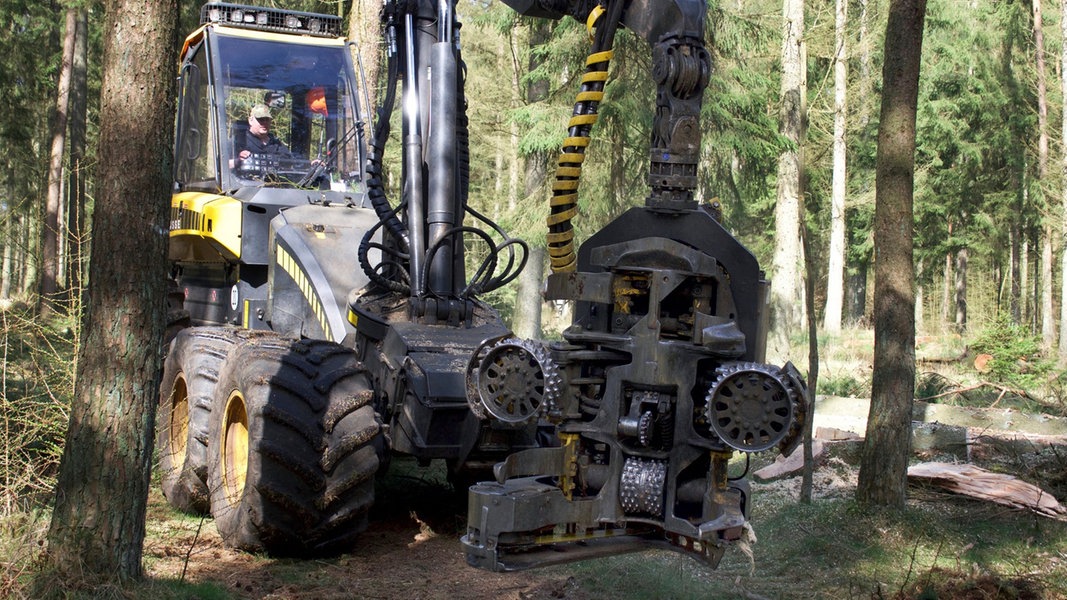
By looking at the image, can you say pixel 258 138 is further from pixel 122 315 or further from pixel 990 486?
pixel 990 486

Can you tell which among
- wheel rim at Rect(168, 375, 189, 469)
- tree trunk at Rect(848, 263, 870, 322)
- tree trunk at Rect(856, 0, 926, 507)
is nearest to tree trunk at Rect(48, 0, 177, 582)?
wheel rim at Rect(168, 375, 189, 469)

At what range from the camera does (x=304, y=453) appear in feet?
21.9

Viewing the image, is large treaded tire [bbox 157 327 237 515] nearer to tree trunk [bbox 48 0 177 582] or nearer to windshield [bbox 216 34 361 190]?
windshield [bbox 216 34 361 190]

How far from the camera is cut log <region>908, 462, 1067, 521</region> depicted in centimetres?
870

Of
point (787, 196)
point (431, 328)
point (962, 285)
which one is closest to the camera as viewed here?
point (431, 328)

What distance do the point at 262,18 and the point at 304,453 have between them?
196 inches

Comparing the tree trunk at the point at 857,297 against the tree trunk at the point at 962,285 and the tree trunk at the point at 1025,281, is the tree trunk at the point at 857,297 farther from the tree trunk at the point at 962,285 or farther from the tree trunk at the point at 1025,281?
the tree trunk at the point at 1025,281

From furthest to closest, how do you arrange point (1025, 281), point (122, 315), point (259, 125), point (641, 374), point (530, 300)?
point (1025, 281), point (530, 300), point (259, 125), point (122, 315), point (641, 374)

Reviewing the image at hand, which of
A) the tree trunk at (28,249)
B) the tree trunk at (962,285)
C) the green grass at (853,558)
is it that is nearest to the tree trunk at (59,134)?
the tree trunk at (28,249)

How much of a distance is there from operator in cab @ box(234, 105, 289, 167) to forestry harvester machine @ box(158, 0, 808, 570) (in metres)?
0.03

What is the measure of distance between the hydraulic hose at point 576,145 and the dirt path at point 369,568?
2.20 m

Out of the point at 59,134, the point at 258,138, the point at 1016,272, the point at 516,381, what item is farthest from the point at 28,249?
the point at 1016,272

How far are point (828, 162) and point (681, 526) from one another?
34692 millimetres

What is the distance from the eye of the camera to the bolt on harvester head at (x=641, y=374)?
5332 millimetres
